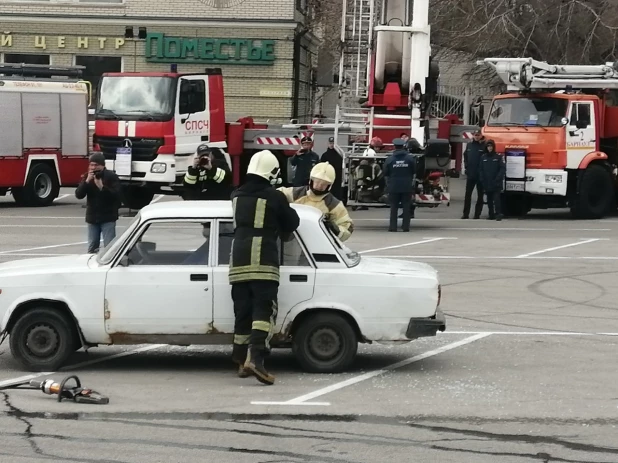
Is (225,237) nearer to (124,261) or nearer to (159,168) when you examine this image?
(124,261)

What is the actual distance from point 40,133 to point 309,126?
18.8 feet

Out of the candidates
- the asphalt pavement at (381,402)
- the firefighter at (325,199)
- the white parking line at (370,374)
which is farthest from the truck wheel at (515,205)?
the firefighter at (325,199)

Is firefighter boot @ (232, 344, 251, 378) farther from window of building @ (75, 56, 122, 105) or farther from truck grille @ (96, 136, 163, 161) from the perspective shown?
window of building @ (75, 56, 122, 105)

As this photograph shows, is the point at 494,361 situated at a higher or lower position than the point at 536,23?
lower

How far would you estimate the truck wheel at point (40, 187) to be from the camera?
2609 cm

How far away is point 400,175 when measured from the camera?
68.9 ft

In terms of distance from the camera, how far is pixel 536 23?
30.2m

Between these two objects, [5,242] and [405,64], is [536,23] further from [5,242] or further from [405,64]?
[5,242]

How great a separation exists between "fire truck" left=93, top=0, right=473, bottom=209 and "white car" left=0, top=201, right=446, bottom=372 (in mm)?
13385

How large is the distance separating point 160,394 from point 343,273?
170 cm

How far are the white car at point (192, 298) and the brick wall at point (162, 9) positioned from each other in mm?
24473

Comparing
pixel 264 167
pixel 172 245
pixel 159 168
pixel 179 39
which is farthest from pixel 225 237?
pixel 179 39

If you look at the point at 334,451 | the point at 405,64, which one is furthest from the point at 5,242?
the point at 334,451

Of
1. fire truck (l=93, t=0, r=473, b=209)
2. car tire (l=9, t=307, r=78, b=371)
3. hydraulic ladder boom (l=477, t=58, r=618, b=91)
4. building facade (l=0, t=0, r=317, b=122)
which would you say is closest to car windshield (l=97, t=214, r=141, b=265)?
car tire (l=9, t=307, r=78, b=371)
